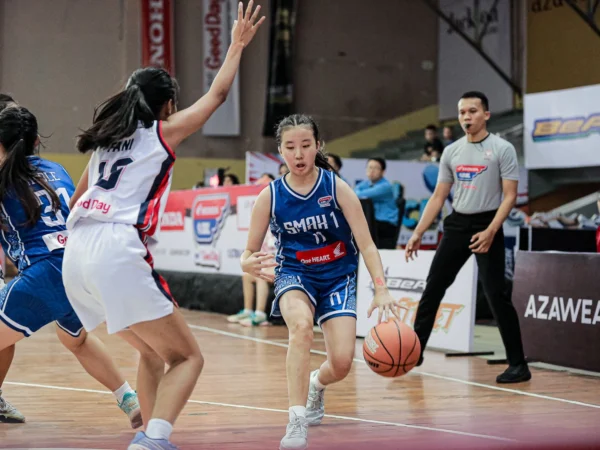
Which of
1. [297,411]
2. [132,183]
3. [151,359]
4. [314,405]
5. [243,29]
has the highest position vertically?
[243,29]

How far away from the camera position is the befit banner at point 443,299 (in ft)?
25.9

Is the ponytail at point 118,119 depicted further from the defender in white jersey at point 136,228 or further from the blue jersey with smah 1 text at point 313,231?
the blue jersey with smah 1 text at point 313,231

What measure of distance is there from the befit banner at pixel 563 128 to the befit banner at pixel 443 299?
4.82 meters

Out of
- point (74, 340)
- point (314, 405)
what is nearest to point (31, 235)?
point (74, 340)

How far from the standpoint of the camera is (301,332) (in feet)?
14.1

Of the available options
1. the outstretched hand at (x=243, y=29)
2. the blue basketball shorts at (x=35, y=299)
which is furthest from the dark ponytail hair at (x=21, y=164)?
the outstretched hand at (x=243, y=29)

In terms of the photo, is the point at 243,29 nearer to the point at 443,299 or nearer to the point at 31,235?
the point at 31,235

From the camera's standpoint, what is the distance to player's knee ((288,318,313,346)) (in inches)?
169

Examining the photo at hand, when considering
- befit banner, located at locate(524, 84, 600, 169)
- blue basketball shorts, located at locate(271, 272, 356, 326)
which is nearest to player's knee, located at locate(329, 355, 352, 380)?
blue basketball shorts, located at locate(271, 272, 356, 326)

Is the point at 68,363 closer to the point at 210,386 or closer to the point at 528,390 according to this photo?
the point at 210,386

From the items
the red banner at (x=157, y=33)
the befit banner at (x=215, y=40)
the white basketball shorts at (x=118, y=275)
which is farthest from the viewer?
the befit banner at (x=215, y=40)

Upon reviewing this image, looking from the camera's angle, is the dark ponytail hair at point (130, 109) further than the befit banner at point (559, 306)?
No

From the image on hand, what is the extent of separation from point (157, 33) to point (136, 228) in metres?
17.9

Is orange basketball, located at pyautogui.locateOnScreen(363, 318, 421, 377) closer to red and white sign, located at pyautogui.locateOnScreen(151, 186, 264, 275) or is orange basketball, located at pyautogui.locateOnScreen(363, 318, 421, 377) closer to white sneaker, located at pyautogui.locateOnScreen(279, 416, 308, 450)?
white sneaker, located at pyautogui.locateOnScreen(279, 416, 308, 450)
